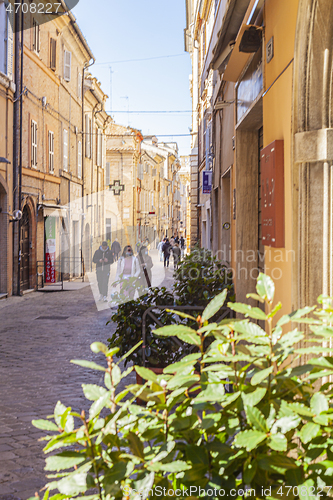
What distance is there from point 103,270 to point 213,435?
13.1 metres

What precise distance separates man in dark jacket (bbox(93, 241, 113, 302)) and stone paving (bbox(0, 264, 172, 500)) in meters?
1.22

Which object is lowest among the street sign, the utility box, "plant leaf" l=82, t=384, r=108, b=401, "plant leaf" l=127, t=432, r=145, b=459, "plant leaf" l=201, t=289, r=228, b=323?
"plant leaf" l=127, t=432, r=145, b=459

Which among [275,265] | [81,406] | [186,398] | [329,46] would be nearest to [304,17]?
[329,46]

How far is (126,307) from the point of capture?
5.13 m

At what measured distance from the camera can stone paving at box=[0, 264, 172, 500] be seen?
12.1ft

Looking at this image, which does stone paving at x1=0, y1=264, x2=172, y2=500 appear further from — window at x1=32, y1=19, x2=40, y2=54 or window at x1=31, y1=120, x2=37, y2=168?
window at x1=32, y1=19, x2=40, y2=54

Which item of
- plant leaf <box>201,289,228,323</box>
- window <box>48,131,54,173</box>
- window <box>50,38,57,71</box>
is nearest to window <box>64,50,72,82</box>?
window <box>50,38,57,71</box>

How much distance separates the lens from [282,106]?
12.3 ft

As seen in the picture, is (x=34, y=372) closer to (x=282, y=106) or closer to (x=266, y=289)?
(x=282, y=106)

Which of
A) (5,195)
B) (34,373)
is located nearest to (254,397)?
(34,373)

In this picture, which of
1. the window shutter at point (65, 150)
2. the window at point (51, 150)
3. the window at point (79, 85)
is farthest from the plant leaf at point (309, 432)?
the window at point (79, 85)

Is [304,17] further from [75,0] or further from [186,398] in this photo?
[75,0]

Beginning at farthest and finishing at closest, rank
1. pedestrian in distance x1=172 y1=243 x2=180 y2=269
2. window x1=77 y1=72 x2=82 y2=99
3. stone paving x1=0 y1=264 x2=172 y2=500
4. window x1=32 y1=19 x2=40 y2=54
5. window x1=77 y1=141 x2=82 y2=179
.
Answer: window x1=77 y1=141 x2=82 y2=179 → window x1=77 y1=72 x2=82 y2=99 → window x1=32 y1=19 x2=40 y2=54 → pedestrian in distance x1=172 y1=243 x2=180 y2=269 → stone paving x1=0 y1=264 x2=172 y2=500

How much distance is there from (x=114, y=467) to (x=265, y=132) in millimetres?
3847
